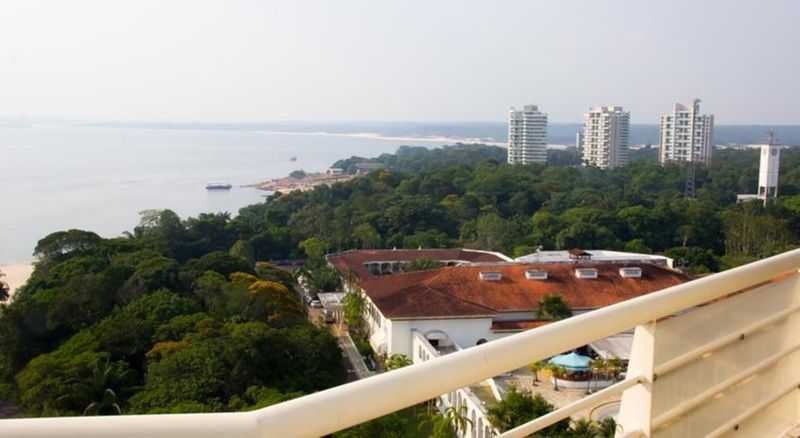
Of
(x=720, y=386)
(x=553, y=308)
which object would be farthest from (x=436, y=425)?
(x=553, y=308)

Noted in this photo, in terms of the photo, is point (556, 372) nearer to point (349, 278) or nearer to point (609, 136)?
point (349, 278)

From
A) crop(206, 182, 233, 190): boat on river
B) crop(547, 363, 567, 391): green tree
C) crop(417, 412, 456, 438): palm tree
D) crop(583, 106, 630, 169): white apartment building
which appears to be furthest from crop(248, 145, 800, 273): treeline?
crop(583, 106, 630, 169): white apartment building

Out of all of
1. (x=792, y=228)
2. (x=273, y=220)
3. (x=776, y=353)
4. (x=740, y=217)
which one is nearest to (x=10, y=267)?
(x=273, y=220)

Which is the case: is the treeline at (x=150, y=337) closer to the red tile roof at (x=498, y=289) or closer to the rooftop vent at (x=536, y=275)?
the red tile roof at (x=498, y=289)

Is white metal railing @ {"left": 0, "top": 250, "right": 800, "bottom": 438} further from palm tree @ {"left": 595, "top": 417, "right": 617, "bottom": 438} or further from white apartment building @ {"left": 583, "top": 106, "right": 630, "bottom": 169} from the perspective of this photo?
white apartment building @ {"left": 583, "top": 106, "right": 630, "bottom": 169}

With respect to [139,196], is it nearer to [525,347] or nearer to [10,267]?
[10,267]

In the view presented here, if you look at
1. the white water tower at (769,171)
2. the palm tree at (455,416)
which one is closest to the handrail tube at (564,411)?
the palm tree at (455,416)
